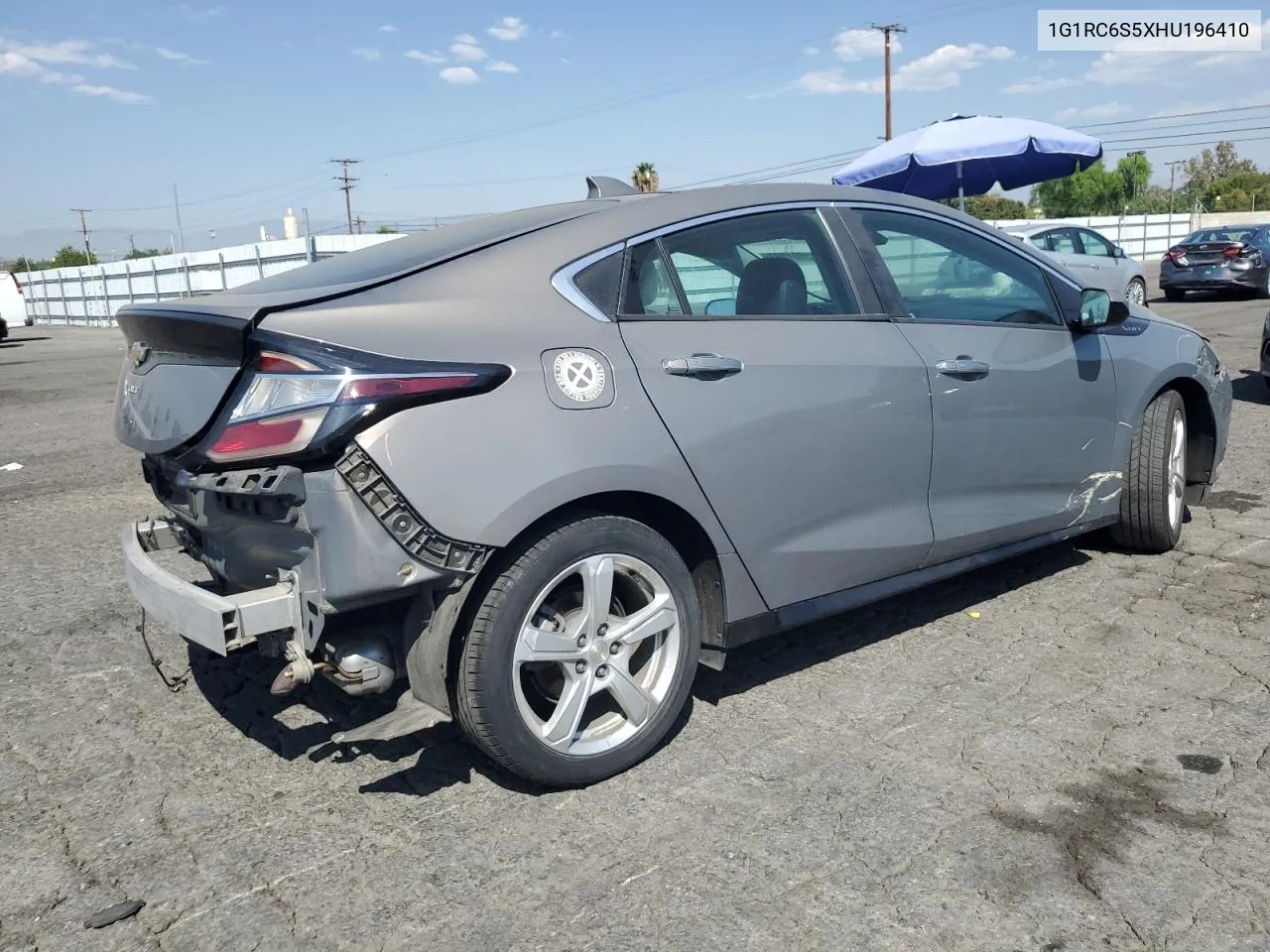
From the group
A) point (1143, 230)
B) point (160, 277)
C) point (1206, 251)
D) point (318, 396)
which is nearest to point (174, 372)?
point (318, 396)

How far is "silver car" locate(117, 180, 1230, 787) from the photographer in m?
2.65

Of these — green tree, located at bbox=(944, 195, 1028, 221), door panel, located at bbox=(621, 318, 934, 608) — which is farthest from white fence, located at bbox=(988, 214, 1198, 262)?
door panel, located at bbox=(621, 318, 934, 608)

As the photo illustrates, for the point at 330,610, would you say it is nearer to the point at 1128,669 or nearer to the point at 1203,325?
the point at 1128,669

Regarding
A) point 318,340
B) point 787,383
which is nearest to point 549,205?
point 787,383

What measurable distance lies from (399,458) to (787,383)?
126 cm

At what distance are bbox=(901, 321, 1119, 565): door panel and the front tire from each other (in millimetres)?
1167

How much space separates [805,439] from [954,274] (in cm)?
127

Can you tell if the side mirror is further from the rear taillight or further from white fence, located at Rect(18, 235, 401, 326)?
white fence, located at Rect(18, 235, 401, 326)

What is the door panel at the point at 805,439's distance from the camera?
10.3 ft

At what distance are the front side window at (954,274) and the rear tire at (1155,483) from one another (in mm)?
783

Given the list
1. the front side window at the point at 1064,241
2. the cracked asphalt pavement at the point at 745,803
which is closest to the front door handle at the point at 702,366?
the cracked asphalt pavement at the point at 745,803

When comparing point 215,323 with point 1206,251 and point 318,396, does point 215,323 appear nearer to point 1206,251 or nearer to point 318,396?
point 318,396

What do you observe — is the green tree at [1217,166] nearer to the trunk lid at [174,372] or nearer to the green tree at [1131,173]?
the green tree at [1131,173]

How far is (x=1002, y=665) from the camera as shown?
382cm
